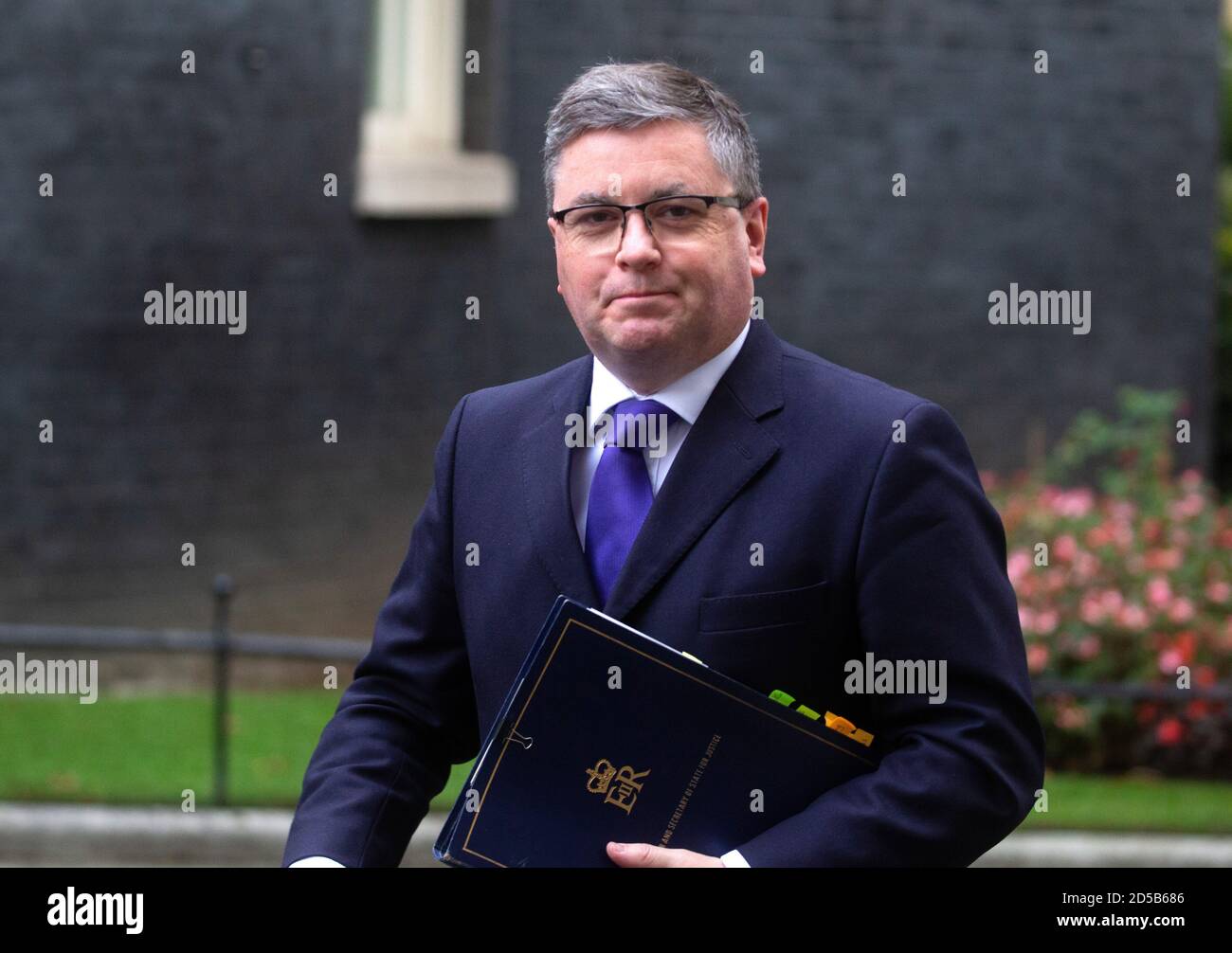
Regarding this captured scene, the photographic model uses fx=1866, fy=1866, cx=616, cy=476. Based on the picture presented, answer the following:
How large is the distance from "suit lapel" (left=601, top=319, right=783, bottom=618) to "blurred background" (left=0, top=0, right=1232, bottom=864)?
18.2ft

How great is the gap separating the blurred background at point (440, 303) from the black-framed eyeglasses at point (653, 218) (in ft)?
18.6

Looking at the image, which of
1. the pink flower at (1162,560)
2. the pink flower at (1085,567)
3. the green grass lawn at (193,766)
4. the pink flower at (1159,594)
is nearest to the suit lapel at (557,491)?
the green grass lawn at (193,766)

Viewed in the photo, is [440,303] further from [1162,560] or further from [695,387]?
[695,387]

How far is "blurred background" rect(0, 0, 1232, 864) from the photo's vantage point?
30.5 ft

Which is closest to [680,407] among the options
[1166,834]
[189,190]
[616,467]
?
[616,467]

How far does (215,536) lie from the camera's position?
10.6 m

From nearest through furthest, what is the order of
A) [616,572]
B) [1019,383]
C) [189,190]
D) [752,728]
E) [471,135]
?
[752,728] < [616,572] < [189,190] < [471,135] < [1019,383]

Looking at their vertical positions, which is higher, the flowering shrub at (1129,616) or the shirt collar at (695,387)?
the shirt collar at (695,387)

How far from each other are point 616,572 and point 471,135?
857cm

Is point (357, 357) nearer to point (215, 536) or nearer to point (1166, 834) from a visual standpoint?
point (215, 536)

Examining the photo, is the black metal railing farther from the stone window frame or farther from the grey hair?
the grey hair

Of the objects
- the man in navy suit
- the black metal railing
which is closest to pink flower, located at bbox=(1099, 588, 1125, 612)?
the black metal railing

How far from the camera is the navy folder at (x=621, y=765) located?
2.69 m

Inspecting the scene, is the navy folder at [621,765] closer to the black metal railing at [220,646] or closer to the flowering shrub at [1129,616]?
the black metal railing at [220,646]
